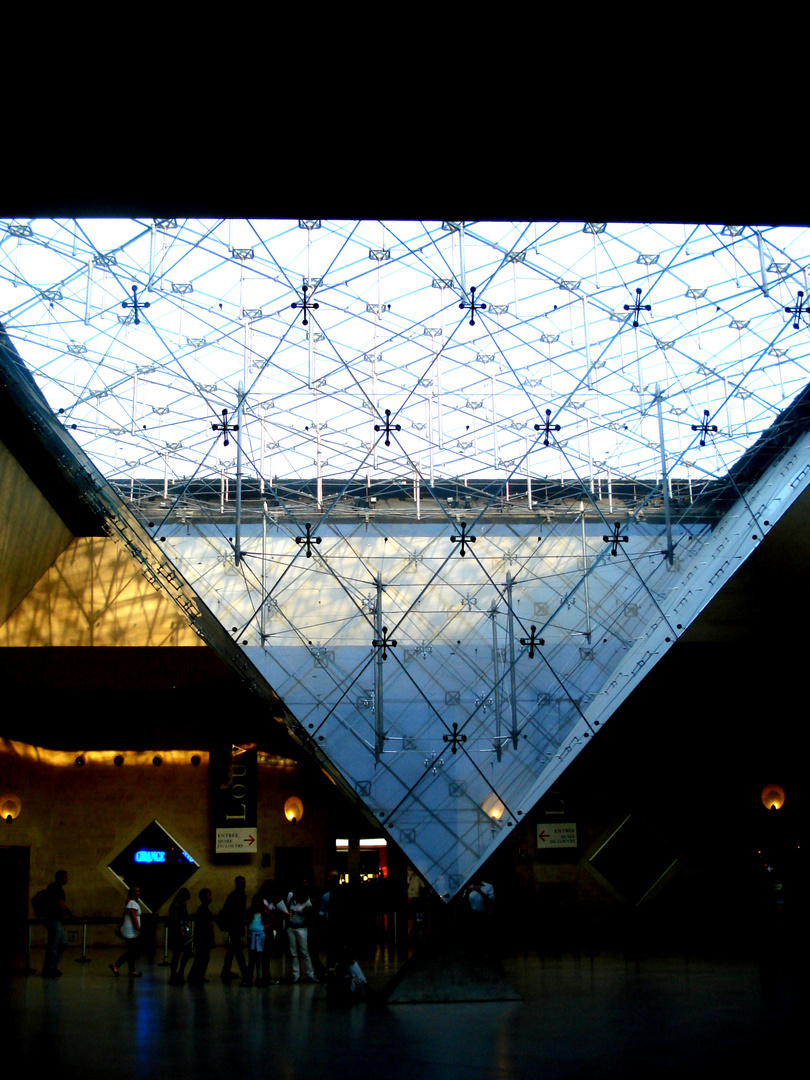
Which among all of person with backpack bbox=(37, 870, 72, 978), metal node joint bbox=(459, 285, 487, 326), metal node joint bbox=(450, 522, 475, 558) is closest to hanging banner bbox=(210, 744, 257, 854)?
person with backpack bbox=(37, 870, 72, 978)

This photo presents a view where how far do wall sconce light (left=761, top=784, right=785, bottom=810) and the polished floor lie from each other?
23.2 ft

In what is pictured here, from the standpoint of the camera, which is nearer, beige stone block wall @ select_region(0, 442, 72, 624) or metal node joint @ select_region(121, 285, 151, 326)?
→ metal node joint @ select_region(121, 285, 151, 326)

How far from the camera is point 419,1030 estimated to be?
6.24 m

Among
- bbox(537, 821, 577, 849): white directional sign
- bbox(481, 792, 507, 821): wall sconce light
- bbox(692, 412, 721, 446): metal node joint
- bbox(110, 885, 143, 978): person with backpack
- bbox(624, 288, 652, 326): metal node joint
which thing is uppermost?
bbox(624, 288, 652, 326): metal node joint

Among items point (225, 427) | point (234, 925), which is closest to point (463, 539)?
point (225, 427)

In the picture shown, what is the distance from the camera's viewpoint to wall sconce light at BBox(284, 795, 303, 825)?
54.0ft

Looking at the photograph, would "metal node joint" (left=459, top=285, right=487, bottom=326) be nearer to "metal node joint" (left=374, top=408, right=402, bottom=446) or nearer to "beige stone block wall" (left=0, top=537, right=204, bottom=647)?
"metal node joint" (left=374, top=408, right=402, bottom=446)

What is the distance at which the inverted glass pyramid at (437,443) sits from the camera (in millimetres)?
10039

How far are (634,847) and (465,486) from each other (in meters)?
7.33

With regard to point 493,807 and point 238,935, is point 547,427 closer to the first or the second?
point 493,807

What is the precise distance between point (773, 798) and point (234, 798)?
8.72 metres

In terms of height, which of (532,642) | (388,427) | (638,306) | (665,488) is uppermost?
(638,306)

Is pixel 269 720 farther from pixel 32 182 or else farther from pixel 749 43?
pixel 749 43

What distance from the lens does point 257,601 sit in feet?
36.9
